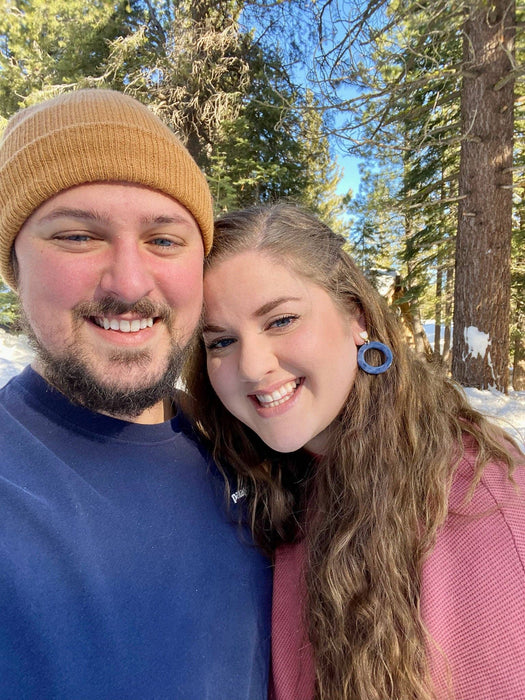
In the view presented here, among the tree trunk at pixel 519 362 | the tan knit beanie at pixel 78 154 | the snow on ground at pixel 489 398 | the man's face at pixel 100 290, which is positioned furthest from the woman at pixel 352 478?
the tree trunk at pixel 519 362

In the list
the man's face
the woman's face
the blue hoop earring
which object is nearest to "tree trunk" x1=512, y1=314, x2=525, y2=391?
the blue hoop earring

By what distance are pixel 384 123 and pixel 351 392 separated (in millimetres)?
6234

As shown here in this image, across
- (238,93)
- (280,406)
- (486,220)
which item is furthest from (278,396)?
(238,93)

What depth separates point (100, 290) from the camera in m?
1.38

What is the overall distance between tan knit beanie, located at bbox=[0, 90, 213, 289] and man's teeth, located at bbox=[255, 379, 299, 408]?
0.79 meters

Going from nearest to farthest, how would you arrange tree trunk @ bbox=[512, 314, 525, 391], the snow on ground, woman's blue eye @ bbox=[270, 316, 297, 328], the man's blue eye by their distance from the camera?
the man's blue eye, woman's blue eye @ bbox=[270, 316, 297, 328], the snow on ground, tree trunk @ bbox=[512, 314, 525, 391]

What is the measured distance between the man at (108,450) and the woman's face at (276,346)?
13 cm

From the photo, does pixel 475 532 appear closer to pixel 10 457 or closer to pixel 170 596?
pixel 170 596

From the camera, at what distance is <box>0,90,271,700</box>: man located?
3.72 ft

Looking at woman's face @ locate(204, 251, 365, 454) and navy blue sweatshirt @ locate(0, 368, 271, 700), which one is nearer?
navy blue sweatshirt @ locate(0, 368, 271, 700)

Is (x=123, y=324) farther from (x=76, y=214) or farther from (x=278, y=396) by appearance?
(x=278, y=396)

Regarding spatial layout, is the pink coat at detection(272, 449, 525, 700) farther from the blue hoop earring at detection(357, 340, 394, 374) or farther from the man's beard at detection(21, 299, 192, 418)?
the man's beard at detection(21, 299, 192, 418)

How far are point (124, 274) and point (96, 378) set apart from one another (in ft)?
1.15

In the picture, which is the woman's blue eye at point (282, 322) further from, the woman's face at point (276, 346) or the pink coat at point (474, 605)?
the pink coat at point (474, 605)
